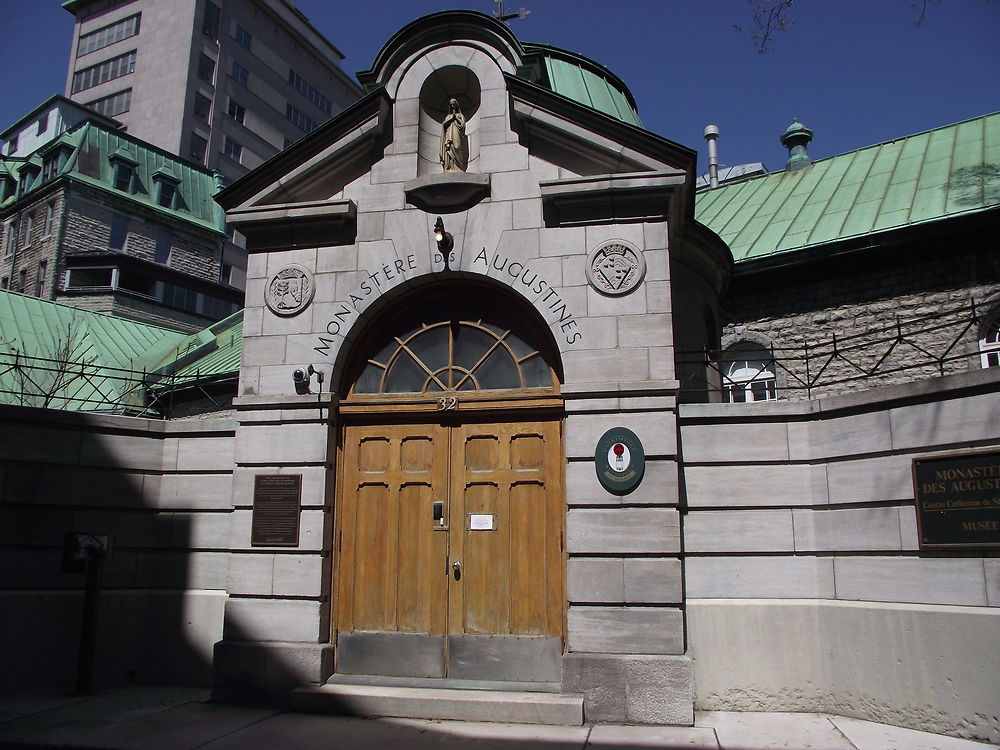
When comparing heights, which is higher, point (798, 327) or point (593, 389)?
point (798, 327)

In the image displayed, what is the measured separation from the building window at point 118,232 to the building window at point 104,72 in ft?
68.7

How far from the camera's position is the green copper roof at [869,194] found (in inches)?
679

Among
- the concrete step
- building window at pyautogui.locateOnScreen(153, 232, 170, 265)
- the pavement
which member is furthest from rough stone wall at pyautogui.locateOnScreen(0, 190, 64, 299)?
the concrete step

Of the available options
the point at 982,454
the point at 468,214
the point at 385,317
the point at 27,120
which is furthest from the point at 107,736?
the point at 27,120

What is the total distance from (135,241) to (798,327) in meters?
38.9

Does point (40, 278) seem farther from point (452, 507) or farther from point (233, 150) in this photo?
point (452, 507)

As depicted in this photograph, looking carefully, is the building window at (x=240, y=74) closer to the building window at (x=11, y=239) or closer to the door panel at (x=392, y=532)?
the building window at (x=11, y=239)

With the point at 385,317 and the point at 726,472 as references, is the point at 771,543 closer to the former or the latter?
the point at 726,472

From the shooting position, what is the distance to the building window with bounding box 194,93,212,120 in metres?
58.0

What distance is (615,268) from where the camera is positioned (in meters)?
9.63

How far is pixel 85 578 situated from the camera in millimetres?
10438

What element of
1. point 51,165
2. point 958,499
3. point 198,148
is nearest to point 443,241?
point 958,499

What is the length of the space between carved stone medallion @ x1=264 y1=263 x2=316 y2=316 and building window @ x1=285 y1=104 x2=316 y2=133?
61833 millimetres

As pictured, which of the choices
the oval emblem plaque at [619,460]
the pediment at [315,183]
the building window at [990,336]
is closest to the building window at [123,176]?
the pediment at [315,183]
